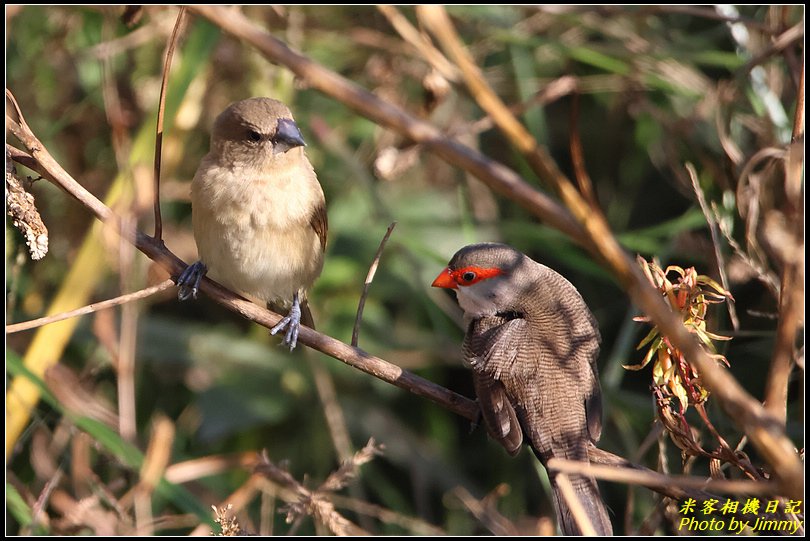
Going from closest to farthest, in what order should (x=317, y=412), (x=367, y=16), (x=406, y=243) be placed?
(x=406, y=243) → (x=317, y=412) → (x=367, y=16)

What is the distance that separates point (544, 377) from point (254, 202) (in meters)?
1.33

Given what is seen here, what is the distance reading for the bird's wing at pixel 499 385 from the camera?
3.04 m

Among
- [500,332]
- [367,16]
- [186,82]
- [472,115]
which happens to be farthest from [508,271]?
[367,16]

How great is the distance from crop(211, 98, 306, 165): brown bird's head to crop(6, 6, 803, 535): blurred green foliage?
91 centimetres

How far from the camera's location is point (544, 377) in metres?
3.07

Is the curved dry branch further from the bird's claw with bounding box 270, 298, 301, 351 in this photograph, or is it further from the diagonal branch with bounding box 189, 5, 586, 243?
the bird's claw with bounding box 270, 298, 301, 351

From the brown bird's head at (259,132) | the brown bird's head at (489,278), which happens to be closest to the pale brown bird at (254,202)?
the brown bird's head at (259,132)

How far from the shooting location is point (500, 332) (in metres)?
3.18

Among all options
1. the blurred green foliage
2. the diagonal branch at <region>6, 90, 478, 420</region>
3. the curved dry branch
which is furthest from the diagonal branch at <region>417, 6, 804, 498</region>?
the blurred green foliage

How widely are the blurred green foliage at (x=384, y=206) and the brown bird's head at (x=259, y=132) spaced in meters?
0.91

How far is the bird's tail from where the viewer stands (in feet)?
9.39

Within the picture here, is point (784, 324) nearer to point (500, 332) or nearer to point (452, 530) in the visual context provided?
point (500, 332)

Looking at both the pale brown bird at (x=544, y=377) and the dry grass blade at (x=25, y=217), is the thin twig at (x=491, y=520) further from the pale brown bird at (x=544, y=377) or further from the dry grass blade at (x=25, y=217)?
the dry grass blade at (x=25, y=217)

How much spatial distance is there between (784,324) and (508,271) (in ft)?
5.77
